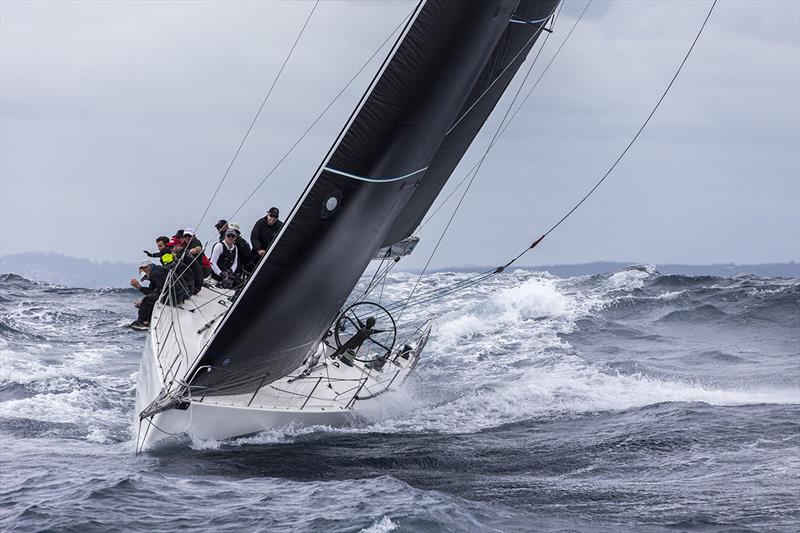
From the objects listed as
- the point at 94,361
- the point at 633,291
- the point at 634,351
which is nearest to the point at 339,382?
the point at 94,361

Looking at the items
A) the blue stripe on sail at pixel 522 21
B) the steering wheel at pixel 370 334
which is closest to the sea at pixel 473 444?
the steering wheel at pixel 370 334

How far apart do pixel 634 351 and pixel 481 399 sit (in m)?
5.63

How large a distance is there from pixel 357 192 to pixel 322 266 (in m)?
0.92

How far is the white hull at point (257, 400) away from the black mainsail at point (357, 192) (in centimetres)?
28

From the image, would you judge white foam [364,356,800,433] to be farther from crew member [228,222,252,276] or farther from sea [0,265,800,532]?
crew member [228,222,252,276]

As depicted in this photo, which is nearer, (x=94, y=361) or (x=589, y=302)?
(x=94, y=361)

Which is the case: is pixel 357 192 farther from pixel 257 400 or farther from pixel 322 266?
pixel 257 400

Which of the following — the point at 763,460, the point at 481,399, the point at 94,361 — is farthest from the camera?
the point at 94,361

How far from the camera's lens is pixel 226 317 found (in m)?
11.5

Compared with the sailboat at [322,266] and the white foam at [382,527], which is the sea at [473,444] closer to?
the white foam at [382,527]

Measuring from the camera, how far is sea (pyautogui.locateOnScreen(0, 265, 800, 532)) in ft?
31.2

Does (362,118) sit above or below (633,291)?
above

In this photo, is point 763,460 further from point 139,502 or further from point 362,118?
point 139,502

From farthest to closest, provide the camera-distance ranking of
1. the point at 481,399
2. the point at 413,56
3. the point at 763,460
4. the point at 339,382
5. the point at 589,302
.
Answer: the point at 589,302 → the point at 481,399 → the point at 339,382 → the point at 763,460 → the point at 413,56
